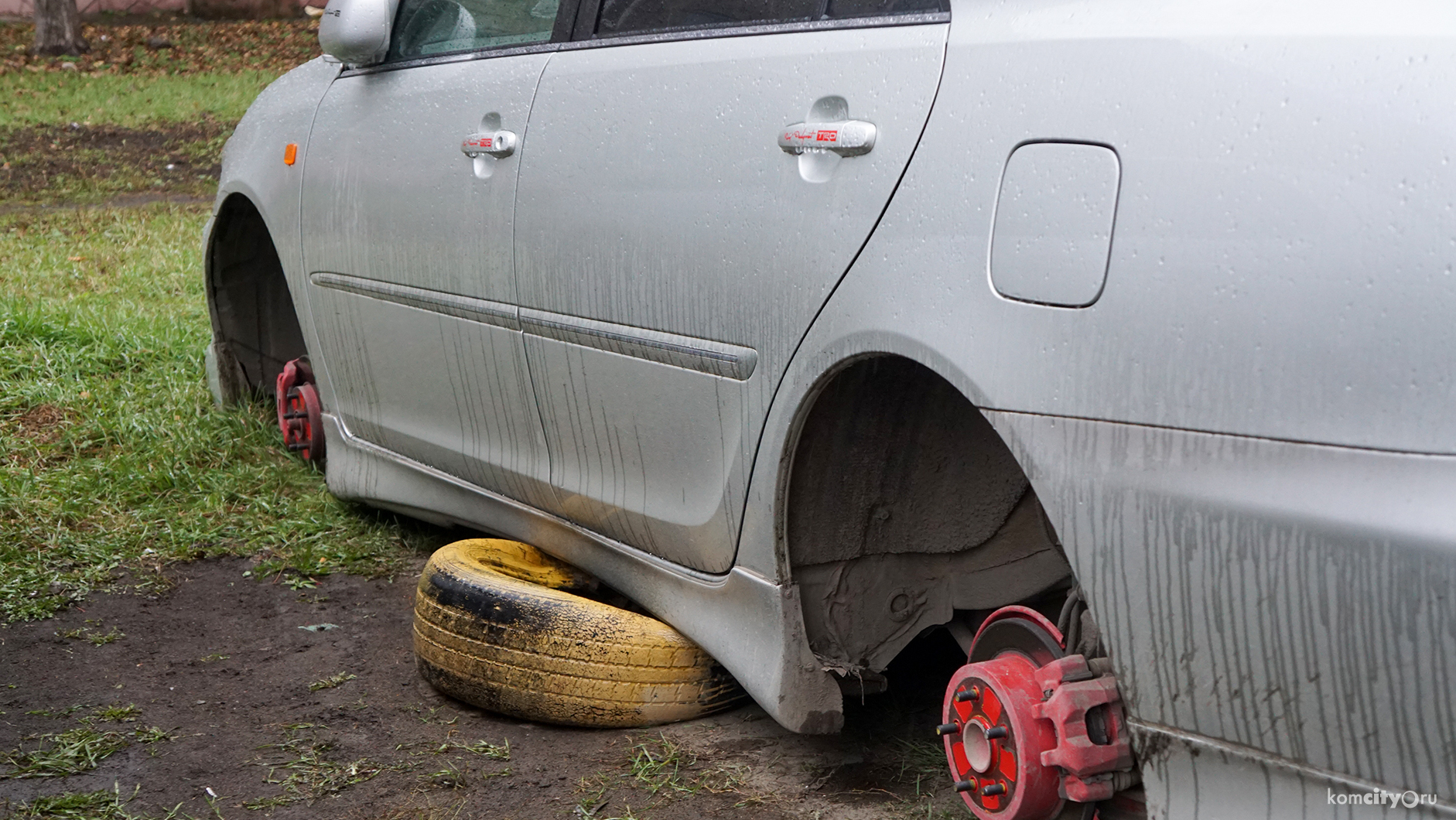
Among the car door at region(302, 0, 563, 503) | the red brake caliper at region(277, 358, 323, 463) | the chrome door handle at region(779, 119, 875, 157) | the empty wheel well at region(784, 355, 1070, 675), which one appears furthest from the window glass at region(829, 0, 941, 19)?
the red brake caliper at region(277, 358, 323, 463)

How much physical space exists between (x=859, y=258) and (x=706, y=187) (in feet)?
1.35

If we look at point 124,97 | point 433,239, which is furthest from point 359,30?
point 124,97

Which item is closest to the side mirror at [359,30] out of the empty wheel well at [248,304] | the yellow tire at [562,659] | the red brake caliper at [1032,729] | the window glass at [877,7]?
the empty wheel well at [248,304]

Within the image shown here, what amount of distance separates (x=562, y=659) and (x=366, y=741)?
0.45 m

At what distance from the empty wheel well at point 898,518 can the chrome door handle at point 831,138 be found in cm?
33

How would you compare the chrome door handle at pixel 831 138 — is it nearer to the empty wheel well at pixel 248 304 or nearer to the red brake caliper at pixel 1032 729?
the red brake caliper at pixel 1032 729

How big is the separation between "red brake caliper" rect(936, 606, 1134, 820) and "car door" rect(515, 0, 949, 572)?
545 mm

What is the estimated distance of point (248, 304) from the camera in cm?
460

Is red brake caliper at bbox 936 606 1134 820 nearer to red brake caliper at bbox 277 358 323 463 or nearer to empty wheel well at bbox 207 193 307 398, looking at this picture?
red brake caliper at bbox 277 358 323 463

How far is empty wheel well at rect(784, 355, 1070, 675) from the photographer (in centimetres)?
225

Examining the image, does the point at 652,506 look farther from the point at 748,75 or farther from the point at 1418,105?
the point at 1418,105

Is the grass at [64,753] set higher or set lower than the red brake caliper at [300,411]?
lower

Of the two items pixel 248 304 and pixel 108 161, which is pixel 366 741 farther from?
pixel 108 161

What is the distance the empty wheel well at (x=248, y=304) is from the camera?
14.5 feet
